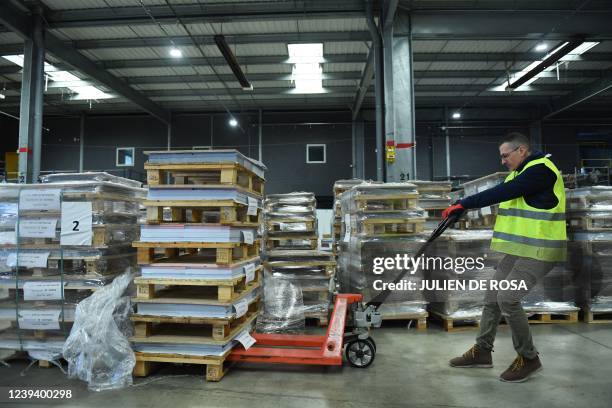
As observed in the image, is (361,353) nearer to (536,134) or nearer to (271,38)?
(271,38)

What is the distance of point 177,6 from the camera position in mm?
8289

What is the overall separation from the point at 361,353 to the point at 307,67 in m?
9.72

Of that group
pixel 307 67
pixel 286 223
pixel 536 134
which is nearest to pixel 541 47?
pixel 536 134

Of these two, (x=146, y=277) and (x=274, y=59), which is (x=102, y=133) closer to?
(x=274, y=59)

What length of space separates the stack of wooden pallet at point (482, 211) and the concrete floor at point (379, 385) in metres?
2.08

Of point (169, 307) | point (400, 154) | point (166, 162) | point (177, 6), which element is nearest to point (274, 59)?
point (177, 6)

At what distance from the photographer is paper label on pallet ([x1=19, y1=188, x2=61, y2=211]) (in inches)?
143

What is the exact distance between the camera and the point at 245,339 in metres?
3.62

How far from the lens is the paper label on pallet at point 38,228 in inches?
142

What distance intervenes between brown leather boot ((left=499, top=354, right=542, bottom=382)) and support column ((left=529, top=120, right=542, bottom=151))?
14.2 meters

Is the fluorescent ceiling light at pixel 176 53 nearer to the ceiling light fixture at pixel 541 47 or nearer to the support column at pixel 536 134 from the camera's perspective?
the ceiling light fixture at pixel 541 47

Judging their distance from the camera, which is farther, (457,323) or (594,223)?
(594,223)

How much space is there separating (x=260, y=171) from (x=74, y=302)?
2.28m

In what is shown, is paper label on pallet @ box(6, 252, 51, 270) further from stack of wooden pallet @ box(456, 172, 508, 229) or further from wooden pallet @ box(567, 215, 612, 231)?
wooden pallet @ box(567, 215, 612, 231)
